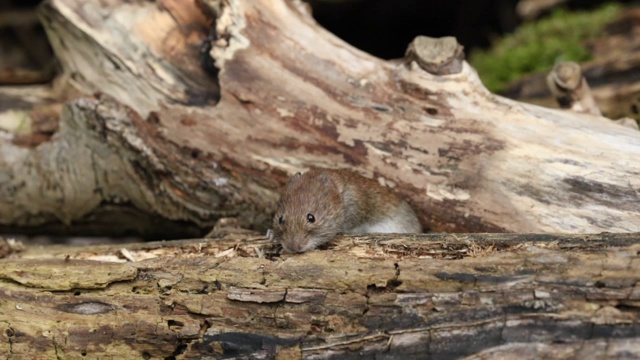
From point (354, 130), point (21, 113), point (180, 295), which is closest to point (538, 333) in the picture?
point (180, 295)

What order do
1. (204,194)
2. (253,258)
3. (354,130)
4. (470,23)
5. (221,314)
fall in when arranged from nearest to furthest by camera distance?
(221,314) → (253,258) → (354,130) → (204,194) → (470,23)

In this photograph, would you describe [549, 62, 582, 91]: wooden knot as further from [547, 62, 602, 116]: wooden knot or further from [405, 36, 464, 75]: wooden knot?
[405, 36, 464, 75]: wooden knot

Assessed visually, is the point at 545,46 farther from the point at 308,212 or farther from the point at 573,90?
the point at 308,212

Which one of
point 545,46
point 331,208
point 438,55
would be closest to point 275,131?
point 331,208

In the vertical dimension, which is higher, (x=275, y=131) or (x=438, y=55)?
(x=438, y=55)

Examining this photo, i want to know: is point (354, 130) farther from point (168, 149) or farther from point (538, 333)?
point (538, 333)

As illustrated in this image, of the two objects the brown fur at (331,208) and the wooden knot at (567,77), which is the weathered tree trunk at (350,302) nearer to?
the brown fur at (331,208)

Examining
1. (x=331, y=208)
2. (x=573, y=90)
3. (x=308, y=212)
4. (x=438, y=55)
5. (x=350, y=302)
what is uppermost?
(x=573, y=90)
